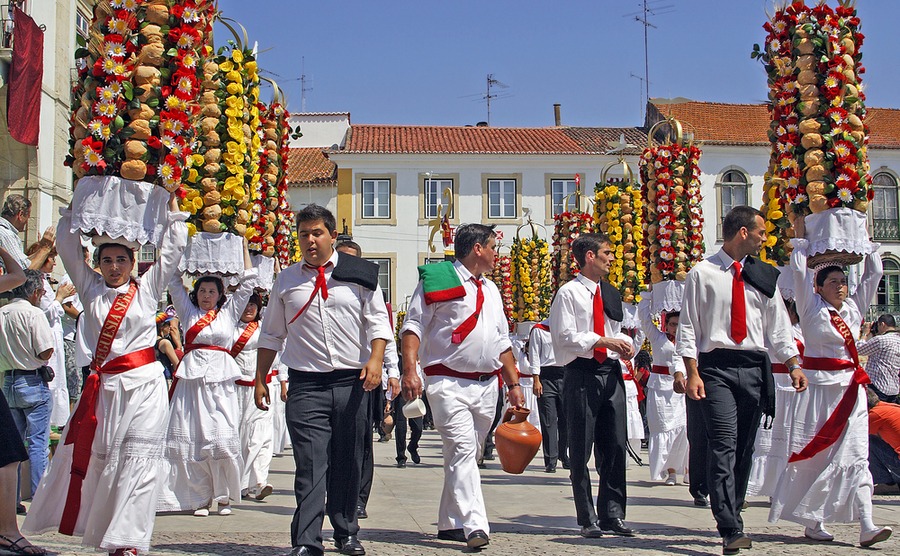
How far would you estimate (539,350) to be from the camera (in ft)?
51.4

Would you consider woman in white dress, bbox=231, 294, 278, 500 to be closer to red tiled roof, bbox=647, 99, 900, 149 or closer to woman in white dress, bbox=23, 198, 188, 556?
woman in white dress, bbox=23, 198, 188, 556

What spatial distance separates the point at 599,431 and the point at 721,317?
1.45 metres

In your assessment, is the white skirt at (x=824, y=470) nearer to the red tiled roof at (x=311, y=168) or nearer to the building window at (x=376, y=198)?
the building window at (x=376, y=198)

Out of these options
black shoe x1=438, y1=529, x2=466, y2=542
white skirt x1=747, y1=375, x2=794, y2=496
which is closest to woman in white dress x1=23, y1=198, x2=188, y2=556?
black shoe x1=438, y1=529, x2=466, y2=542

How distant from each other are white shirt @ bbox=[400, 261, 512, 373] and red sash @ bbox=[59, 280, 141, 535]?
79.8 inches

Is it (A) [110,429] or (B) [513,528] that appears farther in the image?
(B) [513,528]

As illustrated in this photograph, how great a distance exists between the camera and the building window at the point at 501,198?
48781 mm

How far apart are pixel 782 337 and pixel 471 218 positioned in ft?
134

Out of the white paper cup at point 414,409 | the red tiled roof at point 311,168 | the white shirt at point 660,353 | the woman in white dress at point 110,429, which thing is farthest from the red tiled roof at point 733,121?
the woman in white dress at point 110,429

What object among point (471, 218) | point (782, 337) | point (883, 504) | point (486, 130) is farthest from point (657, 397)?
point (486, 130)

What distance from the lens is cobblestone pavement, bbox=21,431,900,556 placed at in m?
7.51

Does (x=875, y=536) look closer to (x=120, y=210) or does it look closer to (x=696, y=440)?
(x=696, y=440)

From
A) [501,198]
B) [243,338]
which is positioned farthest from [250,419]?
[501,198]

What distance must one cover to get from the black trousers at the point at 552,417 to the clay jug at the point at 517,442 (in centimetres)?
692
